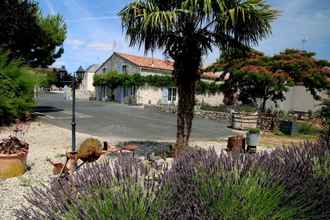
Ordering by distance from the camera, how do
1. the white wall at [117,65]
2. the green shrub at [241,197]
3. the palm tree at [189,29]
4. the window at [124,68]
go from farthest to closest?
the window at [124,68]
the white wall at [117,65]
the palm tree at [189,29]
the green shrub at [241,197]

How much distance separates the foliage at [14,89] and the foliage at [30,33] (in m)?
1.54

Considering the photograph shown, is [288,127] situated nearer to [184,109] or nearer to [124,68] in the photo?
[184,109]

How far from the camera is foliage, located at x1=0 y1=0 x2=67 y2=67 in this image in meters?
15.1

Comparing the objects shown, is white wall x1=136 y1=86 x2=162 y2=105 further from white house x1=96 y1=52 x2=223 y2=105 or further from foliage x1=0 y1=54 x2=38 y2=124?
foliage x1=0 y1=54 x2=38 y2=124

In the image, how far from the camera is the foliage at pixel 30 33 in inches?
596

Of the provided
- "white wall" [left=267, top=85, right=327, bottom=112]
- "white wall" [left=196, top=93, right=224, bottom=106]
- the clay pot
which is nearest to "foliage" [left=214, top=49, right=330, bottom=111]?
"white wall" [left=267, top=85, right=327, bottom=112]

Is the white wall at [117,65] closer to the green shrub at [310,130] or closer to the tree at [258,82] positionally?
A: the tree at [258,82]

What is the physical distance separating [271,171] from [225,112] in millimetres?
19038

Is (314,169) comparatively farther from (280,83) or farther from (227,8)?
(280,83)

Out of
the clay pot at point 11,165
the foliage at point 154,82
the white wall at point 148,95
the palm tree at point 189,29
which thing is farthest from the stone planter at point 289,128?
the white wall at point 148,95

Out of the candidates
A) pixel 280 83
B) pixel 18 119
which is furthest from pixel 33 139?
pixel 280 83

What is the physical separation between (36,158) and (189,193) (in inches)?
256

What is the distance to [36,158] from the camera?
7746 mm

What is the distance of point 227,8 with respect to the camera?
23.4 ft
